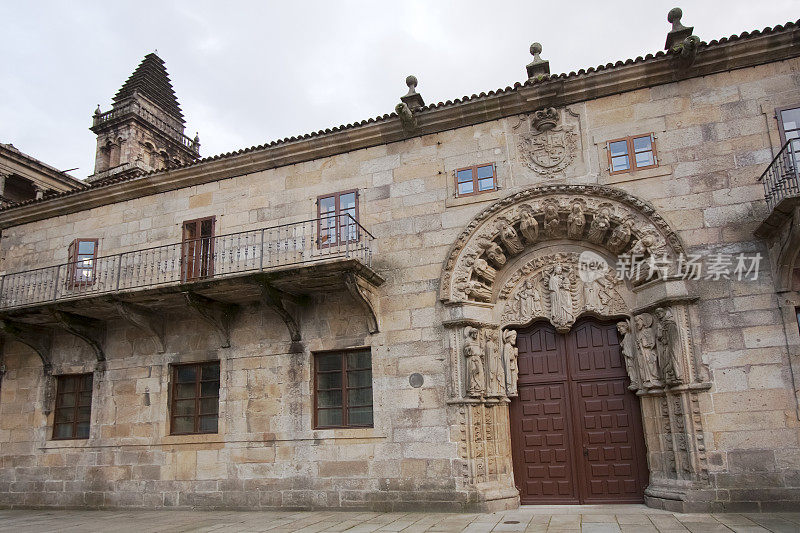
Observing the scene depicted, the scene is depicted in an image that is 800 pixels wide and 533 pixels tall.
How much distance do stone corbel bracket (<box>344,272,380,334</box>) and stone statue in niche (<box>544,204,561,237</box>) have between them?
3.18 metres

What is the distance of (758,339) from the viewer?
28.0ft

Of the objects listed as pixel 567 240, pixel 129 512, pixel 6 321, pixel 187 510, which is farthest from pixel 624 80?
pixel 6 321

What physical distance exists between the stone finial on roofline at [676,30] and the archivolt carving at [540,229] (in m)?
2.56

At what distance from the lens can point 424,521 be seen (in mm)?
8523

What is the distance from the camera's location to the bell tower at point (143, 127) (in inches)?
1047

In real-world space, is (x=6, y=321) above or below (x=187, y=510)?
above

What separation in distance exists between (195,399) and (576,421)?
6980mm

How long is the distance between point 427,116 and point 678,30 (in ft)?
14.0

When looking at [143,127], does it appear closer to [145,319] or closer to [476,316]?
[145,319]

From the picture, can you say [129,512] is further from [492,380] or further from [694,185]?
[694,185]

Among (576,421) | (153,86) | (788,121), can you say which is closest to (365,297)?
(576,421)

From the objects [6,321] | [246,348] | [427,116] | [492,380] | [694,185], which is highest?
[427,116]

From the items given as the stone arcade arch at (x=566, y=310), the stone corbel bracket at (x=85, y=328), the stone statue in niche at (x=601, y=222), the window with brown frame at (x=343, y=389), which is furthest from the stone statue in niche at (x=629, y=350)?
the stone corbel bracket at (x=85, y=328)

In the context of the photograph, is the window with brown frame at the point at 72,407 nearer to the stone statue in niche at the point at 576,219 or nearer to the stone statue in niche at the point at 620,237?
the stone statue in niche at the point at 576,219
